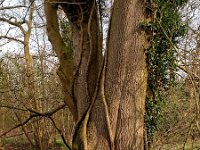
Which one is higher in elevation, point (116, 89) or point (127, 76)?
point (127, 76)

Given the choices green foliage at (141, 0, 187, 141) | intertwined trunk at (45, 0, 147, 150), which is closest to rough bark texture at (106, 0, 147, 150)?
intertwined trunk at (45, 0, 147, 150)

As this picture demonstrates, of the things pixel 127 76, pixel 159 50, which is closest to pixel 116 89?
pixel 127 76

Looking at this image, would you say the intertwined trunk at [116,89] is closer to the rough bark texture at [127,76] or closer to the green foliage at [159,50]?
the rough bark texture at [127,76]

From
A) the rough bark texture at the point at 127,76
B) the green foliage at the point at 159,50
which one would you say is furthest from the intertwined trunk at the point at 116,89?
the green foliage at the point at 159,50

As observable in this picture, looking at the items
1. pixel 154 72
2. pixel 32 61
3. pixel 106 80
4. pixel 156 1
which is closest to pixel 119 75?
pixel 106 80

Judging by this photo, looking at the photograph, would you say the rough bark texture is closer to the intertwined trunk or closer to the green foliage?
the intertwined trunk

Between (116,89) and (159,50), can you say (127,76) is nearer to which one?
(116,89)

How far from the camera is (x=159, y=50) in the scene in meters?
6.40

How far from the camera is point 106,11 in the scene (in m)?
7.75

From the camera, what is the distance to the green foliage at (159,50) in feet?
20.2

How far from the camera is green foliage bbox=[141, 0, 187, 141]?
6.16 metres

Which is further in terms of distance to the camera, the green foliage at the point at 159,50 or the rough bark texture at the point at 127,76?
the green foliage at the point at 159,50

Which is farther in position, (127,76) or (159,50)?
(159,50)

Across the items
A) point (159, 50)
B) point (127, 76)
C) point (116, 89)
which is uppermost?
point (159, 50)
